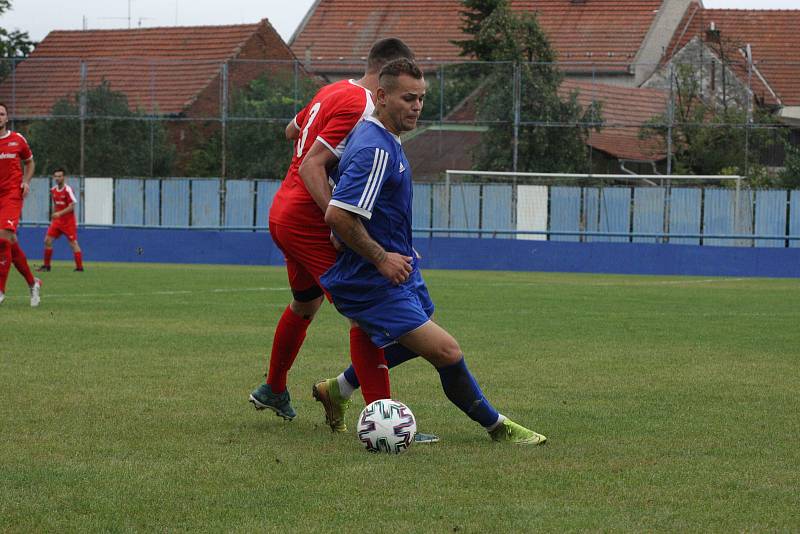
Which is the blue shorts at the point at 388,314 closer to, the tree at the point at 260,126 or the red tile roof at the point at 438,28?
the tree at the point at 260,126

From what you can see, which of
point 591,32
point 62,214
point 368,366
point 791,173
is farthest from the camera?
point 591,32

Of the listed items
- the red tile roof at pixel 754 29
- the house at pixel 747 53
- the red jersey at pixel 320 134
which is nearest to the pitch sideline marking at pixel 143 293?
the red jersey at pixel 320 134

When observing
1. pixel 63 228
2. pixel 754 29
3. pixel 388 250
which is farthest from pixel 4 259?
pixel 754 29

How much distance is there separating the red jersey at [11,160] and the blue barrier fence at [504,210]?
14242 millimetres

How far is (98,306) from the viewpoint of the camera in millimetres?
14820

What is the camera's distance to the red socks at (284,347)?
22.6 ft

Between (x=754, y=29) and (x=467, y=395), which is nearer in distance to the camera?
(x=467, y=395)

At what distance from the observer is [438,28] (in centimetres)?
5541

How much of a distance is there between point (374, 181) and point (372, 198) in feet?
0.25

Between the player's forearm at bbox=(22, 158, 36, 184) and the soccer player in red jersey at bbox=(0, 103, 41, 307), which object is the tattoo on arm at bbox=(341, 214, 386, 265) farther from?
the player's forearm at bbox=(22, 158, 36, 184)

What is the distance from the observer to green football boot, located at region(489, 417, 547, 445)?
6.07 m

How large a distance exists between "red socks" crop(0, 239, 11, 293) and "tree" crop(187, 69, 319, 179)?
731 inches

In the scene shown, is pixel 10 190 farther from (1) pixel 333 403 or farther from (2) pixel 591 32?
(2) pixel 591 32

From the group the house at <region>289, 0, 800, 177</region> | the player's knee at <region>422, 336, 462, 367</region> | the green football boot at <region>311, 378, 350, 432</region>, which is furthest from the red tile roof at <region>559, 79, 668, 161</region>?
the player's knee at <region>422, 336, 462, 367</region>
